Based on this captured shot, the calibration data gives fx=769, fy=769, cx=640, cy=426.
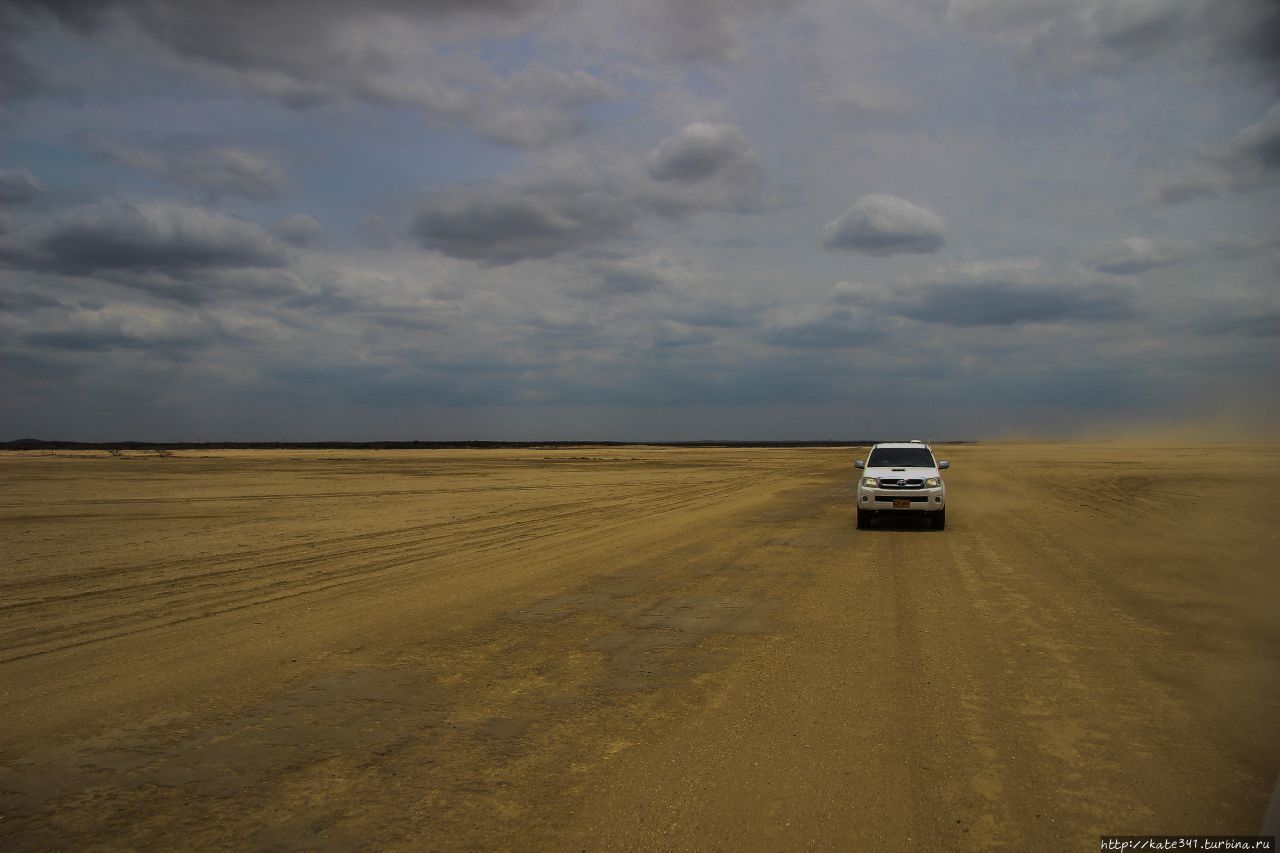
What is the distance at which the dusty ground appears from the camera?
13.4ft

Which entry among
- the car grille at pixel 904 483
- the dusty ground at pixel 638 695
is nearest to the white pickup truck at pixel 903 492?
the car grille at pixel 904 483

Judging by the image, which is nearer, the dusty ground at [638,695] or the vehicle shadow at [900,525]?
the dusty ground at [638,695]

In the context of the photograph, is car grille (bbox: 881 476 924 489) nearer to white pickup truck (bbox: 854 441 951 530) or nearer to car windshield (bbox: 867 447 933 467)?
white pickup truck (bbox: 854 441 951 530)

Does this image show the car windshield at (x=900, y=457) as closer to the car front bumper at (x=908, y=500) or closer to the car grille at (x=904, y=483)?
the car grille at (x=904, y=483)

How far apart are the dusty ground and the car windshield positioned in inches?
142

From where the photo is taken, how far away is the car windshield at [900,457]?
17266 millimetres

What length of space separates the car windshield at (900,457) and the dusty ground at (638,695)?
11.8 feet

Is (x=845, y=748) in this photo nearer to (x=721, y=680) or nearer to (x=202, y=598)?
(x=721, y=680)

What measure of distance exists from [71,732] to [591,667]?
377cm

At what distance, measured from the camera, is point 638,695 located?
5.95 metres

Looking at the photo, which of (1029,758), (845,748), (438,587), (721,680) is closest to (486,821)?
(845,748)

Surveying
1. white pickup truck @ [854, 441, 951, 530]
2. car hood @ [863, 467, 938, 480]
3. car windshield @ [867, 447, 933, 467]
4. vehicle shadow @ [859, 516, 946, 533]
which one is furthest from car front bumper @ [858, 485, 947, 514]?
car windshield @ [867, 447, 933, 467]

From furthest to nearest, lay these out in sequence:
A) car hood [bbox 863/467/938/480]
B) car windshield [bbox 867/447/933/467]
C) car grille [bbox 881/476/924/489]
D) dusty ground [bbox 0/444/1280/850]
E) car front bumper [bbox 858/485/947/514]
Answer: car windshield [bbox 867/447/933/467] → car hood [bbox 863/467/938/480] → car grille [bbox 881/476/924/489] → car front bumper [bbox 858/485/947/514] → dusty ground [bbox 0/444/1280/850]

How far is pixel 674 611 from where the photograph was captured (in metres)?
8.82
